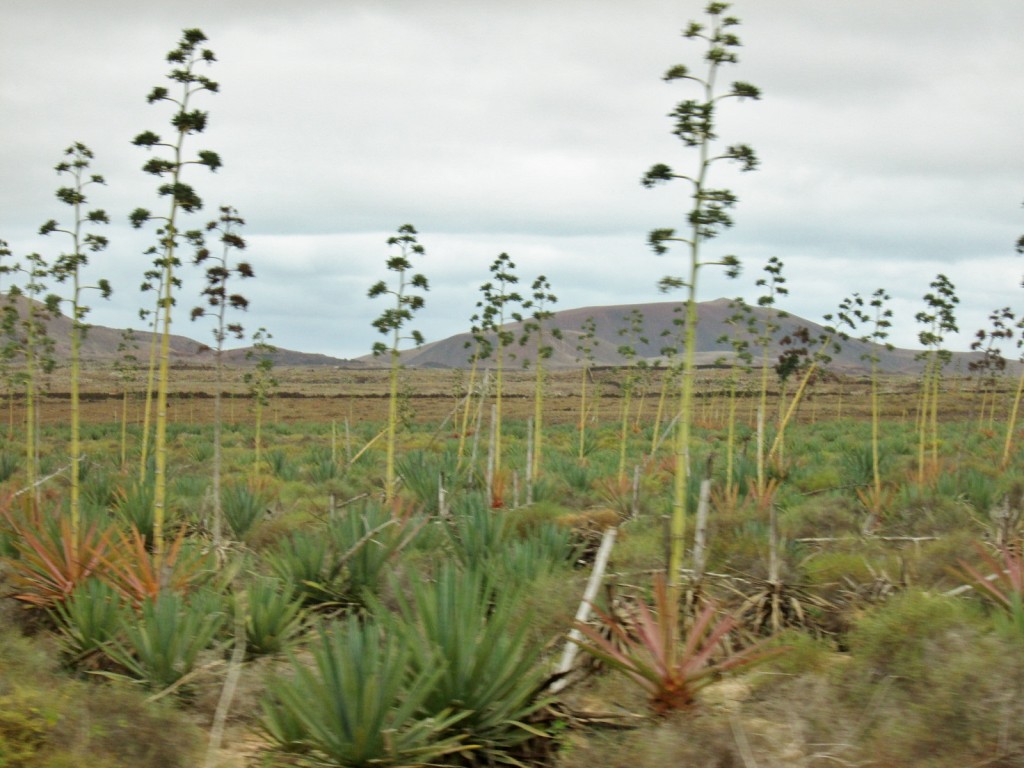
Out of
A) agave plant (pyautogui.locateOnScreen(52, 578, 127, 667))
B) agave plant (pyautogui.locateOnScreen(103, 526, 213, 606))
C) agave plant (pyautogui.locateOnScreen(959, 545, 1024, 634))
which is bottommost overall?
agave plant (pyautogui.locateOnScreen(52, 578, 127, 667))

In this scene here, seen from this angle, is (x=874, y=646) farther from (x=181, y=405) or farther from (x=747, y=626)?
(x=181, y=405)

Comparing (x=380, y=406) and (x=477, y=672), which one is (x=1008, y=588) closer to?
(x=477, y=672)

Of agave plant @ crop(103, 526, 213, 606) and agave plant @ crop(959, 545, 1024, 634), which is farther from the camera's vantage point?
agave plant @ crop(103, 526, 213, 606)

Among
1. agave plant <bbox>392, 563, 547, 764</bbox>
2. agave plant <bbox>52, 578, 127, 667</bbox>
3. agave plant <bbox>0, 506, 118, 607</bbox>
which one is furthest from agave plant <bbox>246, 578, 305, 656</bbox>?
agave plant <bbox>392, 563, 547, 764</bbox>

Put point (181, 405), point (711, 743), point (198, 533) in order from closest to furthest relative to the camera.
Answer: point (711, 743) → point (198, 533) → point (181, 405)

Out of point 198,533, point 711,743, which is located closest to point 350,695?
point 711,743

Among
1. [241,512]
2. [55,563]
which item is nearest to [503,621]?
[55,563]

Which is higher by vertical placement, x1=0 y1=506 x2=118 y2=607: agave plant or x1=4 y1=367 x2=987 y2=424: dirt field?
x1=4 y1=367 x2=987 y2=424: dirt field

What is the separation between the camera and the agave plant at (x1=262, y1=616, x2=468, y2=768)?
15.6 feet

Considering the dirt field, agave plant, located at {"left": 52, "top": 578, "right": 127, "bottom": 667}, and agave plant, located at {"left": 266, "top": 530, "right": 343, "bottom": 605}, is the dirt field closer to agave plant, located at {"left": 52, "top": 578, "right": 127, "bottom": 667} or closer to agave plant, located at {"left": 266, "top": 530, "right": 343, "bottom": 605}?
agave plant, located at {"left": 266, "top": 530, "right": 343, "bottom": 605}

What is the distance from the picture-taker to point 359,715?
15.8 feet

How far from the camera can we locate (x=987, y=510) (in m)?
11.4

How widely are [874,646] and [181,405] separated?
6097 cm

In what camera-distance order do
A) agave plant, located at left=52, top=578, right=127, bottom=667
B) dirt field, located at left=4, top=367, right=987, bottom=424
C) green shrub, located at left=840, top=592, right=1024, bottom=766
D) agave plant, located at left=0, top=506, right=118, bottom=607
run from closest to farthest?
green shrub, located at left=840, top=592, right=1024, bottom=766
agave plant, located at left=52, top=578, right=127, bottom=667
agave plant, located at left=0, top=506, right=118, bottom=607
dirt field, located at left=4, top=367, right=987, bottom=424
